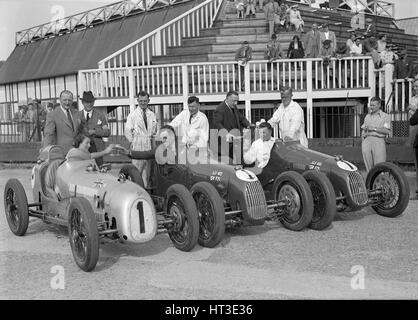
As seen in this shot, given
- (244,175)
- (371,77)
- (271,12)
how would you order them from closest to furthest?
1. (244,175)
2. (371,77)
3. (271,12)

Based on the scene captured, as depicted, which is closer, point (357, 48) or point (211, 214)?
point (211, 214)

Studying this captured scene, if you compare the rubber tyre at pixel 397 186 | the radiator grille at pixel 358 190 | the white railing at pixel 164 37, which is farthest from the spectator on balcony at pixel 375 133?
the white railing at pixel 164 37

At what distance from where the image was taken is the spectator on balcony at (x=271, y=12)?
62.8 ft

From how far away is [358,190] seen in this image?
24.6 feet

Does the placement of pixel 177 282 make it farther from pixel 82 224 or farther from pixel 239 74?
pixel 239 74

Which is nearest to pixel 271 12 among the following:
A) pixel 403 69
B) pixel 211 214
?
pixel 403 69

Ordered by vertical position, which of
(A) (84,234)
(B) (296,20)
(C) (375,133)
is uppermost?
(B) (296,20)

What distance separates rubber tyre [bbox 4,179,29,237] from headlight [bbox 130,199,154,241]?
2036 millimetres

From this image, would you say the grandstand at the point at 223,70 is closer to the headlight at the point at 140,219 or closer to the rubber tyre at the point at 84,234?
the headlight at the point at 140,219

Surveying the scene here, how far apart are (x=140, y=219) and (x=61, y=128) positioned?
116 inches

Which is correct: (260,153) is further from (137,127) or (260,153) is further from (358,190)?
(137,127)

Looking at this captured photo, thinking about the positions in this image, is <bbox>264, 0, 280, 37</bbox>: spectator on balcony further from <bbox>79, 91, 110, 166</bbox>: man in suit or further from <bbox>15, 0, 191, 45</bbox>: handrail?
<bbox>79, 91, 110, 166</bbox>: man in suit

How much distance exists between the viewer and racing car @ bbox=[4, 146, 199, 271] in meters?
5.83
